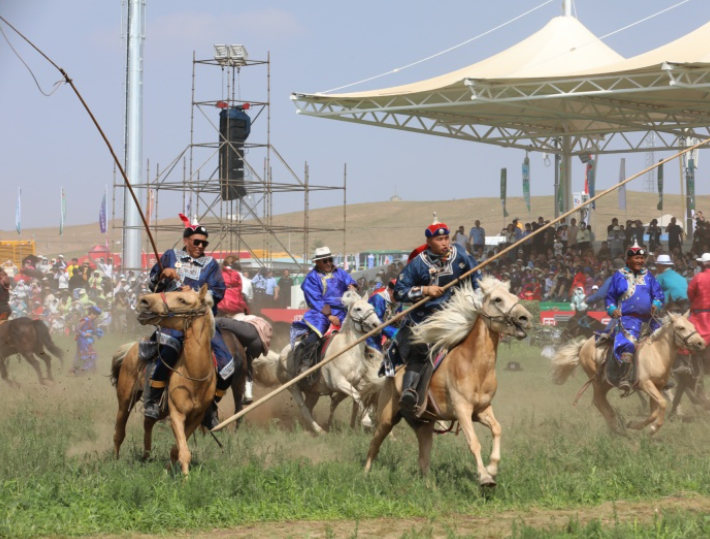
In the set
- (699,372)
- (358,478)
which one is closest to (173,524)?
(358,478)

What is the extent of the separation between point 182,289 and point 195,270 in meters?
0.44

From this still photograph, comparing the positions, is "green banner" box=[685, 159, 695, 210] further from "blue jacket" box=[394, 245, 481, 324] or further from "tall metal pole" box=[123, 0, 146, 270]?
"blue jacket" box=[394, 245, 481, 324]

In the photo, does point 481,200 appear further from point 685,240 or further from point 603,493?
point 603,493

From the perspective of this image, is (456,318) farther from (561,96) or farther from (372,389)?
(561,96)

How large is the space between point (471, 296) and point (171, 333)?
8.60 feet

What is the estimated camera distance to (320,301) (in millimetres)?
13641

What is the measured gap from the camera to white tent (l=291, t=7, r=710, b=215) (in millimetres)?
24250

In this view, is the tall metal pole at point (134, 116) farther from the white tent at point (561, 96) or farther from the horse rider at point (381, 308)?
the horse rider at point (381, 308)

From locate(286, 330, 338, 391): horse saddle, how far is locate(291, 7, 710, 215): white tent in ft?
39.5

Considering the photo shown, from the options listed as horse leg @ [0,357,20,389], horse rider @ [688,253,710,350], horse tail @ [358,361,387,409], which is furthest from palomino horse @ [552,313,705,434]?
horse leg @ [0,357,20,389]

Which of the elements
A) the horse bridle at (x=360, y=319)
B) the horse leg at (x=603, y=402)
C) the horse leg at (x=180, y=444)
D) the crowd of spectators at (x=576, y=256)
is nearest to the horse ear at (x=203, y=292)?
the horse leg at (x=180, y=444)

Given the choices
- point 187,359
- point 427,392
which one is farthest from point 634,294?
point 187,359

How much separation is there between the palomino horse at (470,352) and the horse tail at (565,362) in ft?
16.2

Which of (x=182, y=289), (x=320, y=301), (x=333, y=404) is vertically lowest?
(x=333, y=404)
